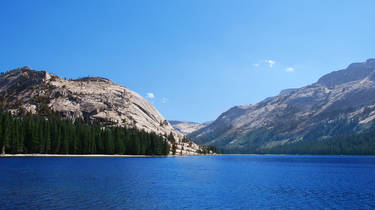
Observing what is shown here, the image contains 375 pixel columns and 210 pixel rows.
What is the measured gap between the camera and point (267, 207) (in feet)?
181

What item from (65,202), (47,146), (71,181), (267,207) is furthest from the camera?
(47,146)

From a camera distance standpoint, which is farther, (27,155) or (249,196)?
(27,155)

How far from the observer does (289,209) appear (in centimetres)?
→ 5391

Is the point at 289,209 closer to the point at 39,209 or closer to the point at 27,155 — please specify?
the point at 39,209

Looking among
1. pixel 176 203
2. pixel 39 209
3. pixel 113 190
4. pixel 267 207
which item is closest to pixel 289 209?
pixel 267 207

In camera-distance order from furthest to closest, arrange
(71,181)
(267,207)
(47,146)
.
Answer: (47,146) < (71,181) < (267,207)

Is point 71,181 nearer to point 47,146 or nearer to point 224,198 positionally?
point 224,198

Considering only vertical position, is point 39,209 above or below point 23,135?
below

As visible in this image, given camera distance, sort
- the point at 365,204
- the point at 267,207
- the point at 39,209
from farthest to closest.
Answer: the point at 365,204 → the point at 267,207 → the point at 39,209

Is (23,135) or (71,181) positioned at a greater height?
(23,135)

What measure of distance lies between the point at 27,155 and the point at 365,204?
16015 cm

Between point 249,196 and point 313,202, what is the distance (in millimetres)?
12350

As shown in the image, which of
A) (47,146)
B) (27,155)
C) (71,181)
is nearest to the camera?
(71,181)

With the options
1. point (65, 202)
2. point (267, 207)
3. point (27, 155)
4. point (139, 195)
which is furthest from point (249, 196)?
point (27, 155)
